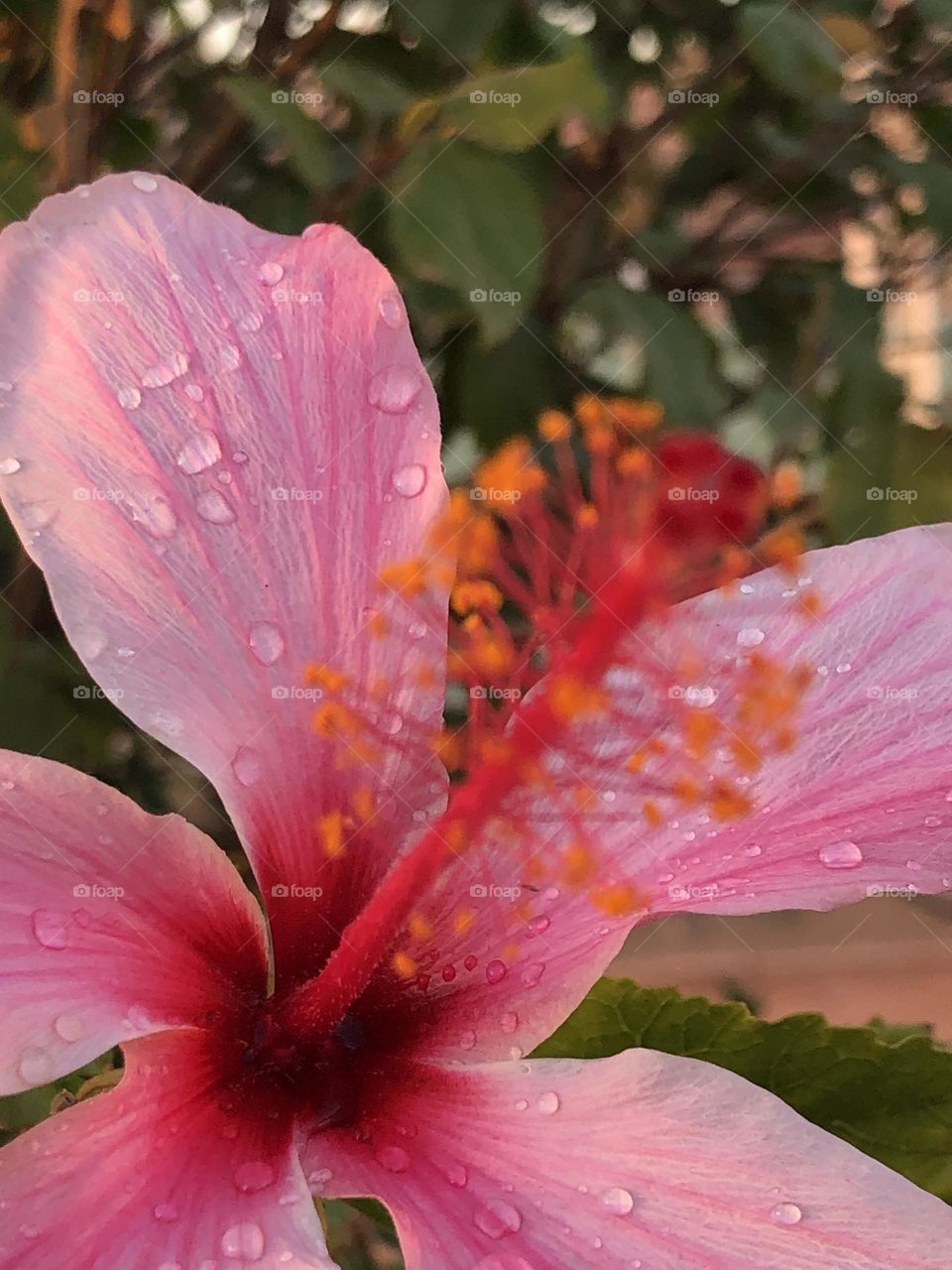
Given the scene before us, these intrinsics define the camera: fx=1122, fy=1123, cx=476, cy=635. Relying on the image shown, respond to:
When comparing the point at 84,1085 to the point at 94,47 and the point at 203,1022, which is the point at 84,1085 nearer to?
the point at 203,1022

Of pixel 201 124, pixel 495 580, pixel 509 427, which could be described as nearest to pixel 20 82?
pixel 201 124

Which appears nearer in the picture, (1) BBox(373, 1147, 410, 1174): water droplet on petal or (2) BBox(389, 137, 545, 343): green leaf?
(1) BBox(373, 1147, 410, 1174): water droplet on petal

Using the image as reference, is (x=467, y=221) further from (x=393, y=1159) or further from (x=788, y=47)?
(x=393, y=1159)

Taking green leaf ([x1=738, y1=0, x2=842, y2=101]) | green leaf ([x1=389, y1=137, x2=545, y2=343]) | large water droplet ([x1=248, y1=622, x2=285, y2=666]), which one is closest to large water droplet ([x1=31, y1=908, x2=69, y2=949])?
large water droplet ([x1=248, y1=622, x2=285, y2=666])

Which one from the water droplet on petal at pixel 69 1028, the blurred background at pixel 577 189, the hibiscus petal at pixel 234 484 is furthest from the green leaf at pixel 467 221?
the water droplet on petal at pixel 69 1028

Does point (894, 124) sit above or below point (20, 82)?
below

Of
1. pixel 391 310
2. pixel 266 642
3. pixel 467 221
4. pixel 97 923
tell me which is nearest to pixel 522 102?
pixel 467 221

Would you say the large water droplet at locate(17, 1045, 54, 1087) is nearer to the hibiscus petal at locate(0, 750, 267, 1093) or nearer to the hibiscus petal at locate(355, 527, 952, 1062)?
the hibiscus petal at locate(0, 750, 267, 1093)
